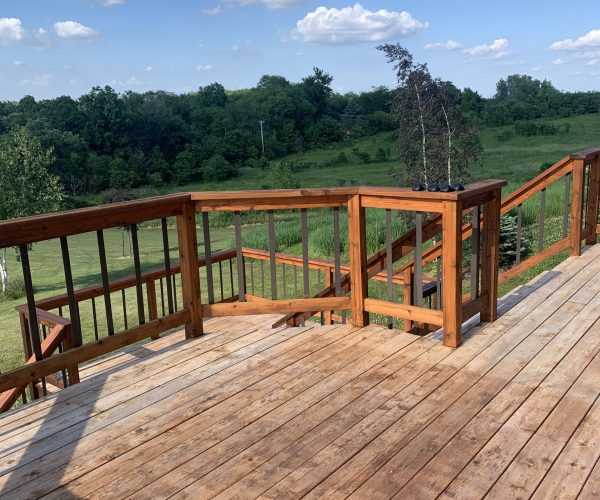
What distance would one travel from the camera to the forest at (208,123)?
43406 mm

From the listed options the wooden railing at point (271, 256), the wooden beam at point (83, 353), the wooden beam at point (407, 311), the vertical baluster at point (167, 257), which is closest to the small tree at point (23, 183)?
Answer: the wooden railing at point (271, 256)

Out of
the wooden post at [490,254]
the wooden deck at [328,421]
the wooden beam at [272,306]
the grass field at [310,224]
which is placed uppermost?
the wooden post at [490,254]

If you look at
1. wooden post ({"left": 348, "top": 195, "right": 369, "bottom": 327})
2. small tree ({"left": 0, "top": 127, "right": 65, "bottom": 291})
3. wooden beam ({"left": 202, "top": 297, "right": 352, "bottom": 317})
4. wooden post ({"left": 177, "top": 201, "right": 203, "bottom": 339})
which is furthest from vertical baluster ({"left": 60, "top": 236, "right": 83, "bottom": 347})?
small tree ({"left": 0, "top": 127, "right": 65, "bottom": 291})

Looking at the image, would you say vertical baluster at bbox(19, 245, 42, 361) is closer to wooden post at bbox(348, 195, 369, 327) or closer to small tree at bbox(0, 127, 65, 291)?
wooden post at bbox(348, 195, 369, 327)

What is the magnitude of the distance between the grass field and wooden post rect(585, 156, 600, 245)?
1.27 m

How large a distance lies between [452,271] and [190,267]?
5.46ft

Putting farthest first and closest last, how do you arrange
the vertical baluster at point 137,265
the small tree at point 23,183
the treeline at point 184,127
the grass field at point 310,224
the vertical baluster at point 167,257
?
the treeline at point 184,127 < the small tree at point 23,183 < the grass field at point 310,224 < the vertical baluster at point 167,257 < the vertical baluster at point 137,265

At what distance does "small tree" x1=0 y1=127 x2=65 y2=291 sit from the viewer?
1700 cm

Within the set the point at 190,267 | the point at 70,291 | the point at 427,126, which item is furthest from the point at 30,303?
the point at 427,126

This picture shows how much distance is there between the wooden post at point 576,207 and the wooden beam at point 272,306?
315 centimetres

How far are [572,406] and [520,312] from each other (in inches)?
59.2

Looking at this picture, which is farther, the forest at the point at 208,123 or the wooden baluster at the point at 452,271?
the forest at the point at 208,123

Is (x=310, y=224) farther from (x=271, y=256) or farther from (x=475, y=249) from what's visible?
(x=475, y=249)

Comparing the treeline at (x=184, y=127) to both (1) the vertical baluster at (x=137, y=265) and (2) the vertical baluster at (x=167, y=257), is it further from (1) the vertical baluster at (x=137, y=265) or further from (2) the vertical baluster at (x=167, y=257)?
(1) the vertical baluster at (x=137, y=265)
